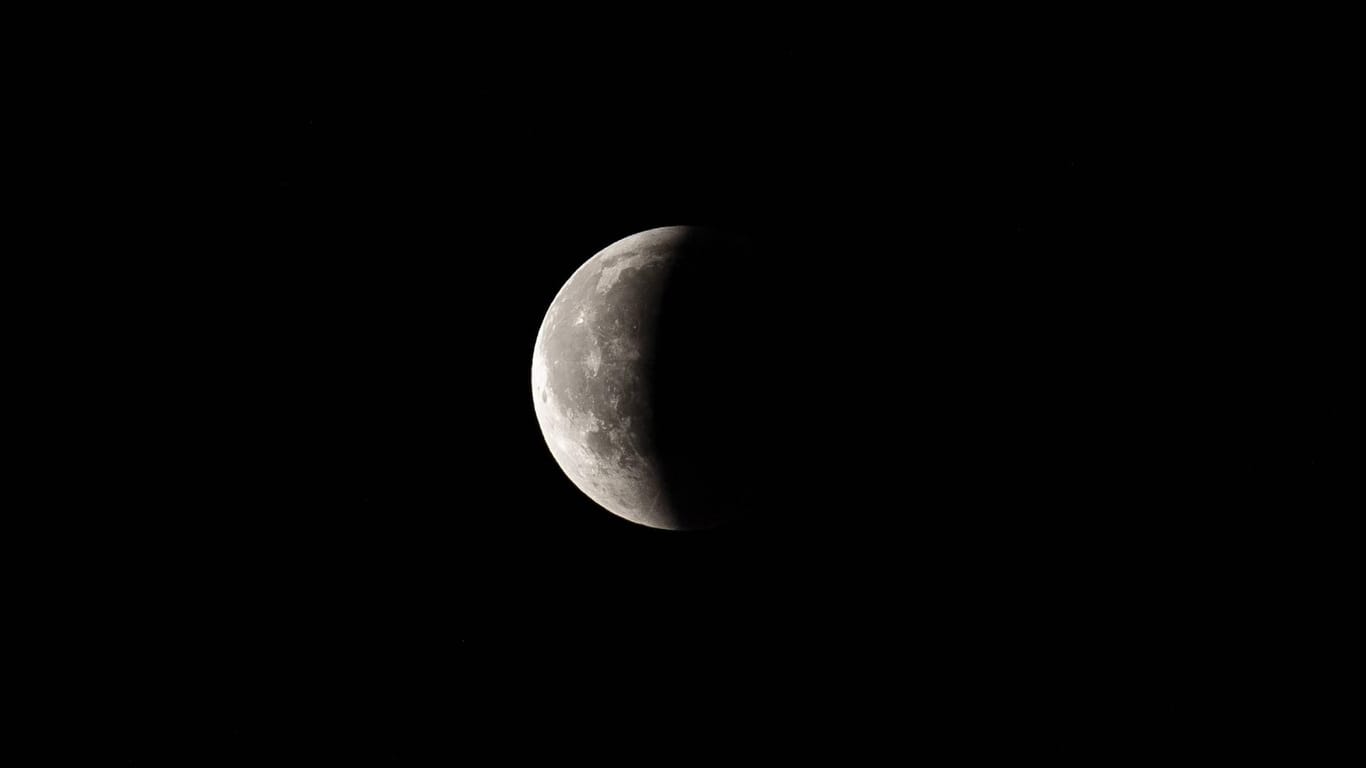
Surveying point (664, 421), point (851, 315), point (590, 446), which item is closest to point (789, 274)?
point (851, 315)

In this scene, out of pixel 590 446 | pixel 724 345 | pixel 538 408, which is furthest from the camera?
pixel 538 408

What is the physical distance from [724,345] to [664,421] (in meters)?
0.44

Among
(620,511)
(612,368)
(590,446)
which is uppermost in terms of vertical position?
(612,368)

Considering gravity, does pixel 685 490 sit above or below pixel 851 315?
below

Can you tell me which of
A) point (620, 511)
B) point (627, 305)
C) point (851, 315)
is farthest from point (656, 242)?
point (620, 511)

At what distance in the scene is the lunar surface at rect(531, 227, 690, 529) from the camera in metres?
4.09

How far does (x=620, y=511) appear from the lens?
15.3 ft

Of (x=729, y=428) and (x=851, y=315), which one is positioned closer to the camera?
(x=729, y=428)

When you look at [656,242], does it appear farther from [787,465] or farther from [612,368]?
[787,465]

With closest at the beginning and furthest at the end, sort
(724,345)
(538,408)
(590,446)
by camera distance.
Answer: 1. (724,345)
2. (590,446)
3. (538,408)

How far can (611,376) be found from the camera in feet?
13.5

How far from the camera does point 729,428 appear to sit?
13.2ft

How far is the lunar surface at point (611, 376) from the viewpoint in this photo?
161 inches

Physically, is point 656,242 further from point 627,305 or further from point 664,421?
point 664,421
